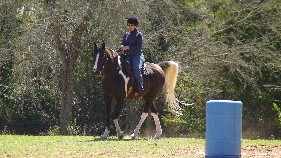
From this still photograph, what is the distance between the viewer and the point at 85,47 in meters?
23.9

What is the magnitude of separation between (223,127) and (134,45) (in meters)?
6.44

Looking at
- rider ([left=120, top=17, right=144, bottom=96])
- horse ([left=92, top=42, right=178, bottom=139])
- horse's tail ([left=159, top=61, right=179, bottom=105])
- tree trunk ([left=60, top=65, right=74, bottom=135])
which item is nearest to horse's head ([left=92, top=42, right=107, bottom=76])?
horse ([left=92, top=42, right=178, bottom=139])

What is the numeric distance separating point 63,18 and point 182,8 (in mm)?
6166

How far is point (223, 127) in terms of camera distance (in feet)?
30.0

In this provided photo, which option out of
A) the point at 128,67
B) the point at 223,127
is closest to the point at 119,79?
the point at 128,67

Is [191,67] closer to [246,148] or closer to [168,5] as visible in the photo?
[168,5]

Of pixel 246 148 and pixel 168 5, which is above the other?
pixel 168 5

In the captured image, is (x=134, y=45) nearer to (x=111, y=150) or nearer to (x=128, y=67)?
(x=128, y=67)

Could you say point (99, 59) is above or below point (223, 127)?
above

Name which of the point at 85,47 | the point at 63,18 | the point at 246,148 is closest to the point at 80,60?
the point at 85,47

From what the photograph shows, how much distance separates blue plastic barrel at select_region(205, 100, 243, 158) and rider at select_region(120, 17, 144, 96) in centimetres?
615

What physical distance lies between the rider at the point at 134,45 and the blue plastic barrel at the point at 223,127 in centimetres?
615

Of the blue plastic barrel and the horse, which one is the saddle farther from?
the blue plastic barrel

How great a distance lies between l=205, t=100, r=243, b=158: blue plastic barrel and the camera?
9094 millimetres
